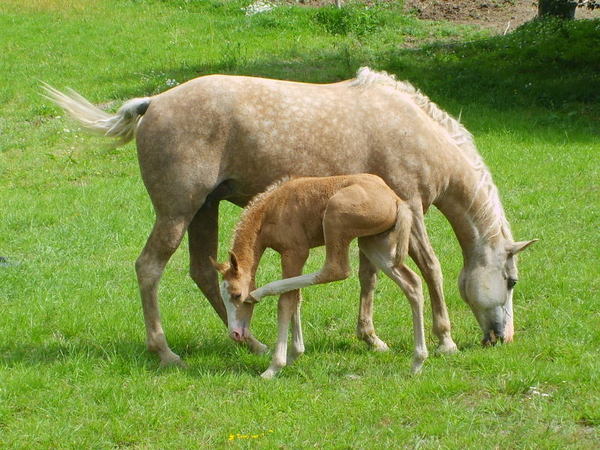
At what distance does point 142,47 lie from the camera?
19500mm

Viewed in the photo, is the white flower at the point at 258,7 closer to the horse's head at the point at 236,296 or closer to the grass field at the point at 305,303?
the grass field at the point at 305,303

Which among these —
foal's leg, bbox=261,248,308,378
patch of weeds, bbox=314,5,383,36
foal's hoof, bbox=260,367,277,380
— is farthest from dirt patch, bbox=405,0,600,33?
foal's hoof, bbox=260,367,277,380

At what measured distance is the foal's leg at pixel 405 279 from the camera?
21.5 feet

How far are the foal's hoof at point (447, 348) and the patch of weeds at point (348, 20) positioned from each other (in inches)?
539

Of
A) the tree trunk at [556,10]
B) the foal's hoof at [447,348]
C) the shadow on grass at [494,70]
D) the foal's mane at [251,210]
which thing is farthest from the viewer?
the tree trunk at [556,10]

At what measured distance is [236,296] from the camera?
6.52 metres

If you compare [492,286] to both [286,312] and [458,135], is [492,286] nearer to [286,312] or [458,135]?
[458,135]

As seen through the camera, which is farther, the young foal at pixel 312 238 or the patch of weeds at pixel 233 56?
the patch of weeds at pixel 233 56

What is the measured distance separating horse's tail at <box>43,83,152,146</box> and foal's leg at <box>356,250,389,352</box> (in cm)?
205

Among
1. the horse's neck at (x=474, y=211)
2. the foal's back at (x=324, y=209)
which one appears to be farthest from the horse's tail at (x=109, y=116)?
the horse's neck at (x=474, y=211)

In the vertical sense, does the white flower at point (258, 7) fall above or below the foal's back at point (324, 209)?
below

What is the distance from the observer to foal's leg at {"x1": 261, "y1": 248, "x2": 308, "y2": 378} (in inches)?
257

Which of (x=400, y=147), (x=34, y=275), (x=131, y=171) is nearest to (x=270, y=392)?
(x=400, y=147)

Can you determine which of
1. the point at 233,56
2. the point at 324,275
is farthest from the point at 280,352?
the point at 233,56
